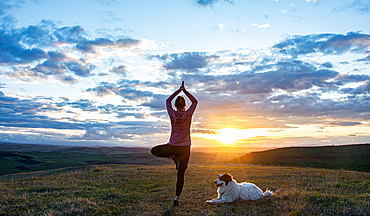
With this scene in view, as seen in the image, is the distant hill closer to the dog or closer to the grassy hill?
the grassy hill

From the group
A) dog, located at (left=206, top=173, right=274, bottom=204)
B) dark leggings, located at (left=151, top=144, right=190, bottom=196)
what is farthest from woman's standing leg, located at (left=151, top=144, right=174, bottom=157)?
dog, located at (left=206, top=173, right=274, bottom=204)

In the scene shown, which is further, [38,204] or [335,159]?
[335,159]

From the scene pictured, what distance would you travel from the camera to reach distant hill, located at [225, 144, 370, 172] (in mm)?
34478

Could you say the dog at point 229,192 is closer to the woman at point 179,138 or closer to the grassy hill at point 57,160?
the woman at point 179,138

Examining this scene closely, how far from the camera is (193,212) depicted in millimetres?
5898

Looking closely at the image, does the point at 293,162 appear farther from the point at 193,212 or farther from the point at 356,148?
the point at 193,212

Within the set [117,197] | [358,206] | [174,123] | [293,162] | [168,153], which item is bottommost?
[293,162]

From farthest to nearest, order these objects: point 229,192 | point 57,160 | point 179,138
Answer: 1. point 57,160
2. point 229,192
3. point 179,138

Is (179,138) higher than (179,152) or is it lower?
higher

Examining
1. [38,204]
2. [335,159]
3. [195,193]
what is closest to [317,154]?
[335,159]

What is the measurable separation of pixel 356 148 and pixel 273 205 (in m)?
47.3

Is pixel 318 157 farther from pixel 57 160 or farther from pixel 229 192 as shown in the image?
pixel 57 160

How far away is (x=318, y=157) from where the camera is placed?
40938mm

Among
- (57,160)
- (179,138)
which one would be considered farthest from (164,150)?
(57,160)
